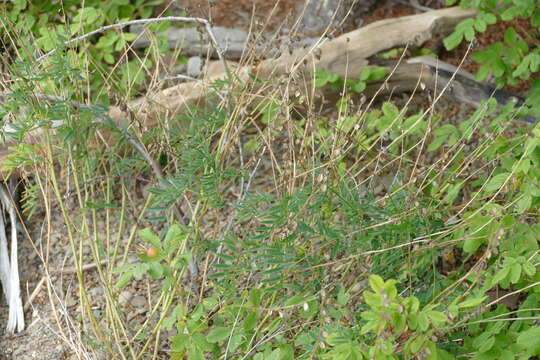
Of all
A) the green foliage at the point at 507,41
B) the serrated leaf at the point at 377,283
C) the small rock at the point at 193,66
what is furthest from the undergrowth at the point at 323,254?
the small rock at the point at 193,66

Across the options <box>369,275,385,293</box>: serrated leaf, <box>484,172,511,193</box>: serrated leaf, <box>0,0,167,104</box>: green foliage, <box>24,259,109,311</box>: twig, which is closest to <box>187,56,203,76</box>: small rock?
<box>0,0,167,104</box>: green foliage

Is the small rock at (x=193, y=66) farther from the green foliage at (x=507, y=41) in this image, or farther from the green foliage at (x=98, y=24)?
the green foliage at (x=507, y=41)

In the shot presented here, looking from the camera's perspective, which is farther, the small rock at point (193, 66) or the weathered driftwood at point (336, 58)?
the small rock at point (193, 66)

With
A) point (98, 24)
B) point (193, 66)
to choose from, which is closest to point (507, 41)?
point (193, 66)

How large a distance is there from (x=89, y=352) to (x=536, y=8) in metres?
2.41

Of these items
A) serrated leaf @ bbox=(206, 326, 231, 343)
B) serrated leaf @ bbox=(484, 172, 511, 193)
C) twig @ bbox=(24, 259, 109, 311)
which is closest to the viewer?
serrated leaf @ bbox=(206, 326, 231, 343)

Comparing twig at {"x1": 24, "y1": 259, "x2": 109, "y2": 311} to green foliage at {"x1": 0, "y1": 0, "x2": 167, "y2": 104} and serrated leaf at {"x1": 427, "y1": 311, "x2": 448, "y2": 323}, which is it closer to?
green foliage at {"x1": 0, "y1": 0, "x2": 167, "y2": 104}

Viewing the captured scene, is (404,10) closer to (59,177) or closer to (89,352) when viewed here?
(59,177)

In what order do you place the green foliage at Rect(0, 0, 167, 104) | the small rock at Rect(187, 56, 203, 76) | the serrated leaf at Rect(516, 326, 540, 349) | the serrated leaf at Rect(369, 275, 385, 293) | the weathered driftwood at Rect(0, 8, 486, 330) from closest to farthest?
the serrated leaf at Rect(369, 275, 385, 293), the serrated leaf at Rect(516, 326, 540, 349), the weathered driftwood at Rect(0, 8, 486, 330), the green foliage at Rect(0, 0, 167, 104), the small rock at Rect(187, 56, 203, 76)

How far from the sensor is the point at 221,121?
2400 millimetres

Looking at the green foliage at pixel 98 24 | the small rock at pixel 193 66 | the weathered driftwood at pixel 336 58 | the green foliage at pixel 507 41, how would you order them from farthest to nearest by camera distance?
the small rock at pixel 193 66 → the green foliage at pixel 98 24 → the green foliage at pixel 507 41 → the weathered driftwood at pixel 336 58

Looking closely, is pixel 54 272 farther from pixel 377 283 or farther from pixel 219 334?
pixel 377 283

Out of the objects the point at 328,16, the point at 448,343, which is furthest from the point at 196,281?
the point at 328,16

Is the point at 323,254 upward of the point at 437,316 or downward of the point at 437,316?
downward
